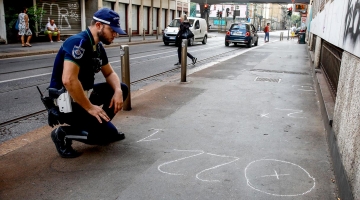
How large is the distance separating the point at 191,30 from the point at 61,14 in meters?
8.91

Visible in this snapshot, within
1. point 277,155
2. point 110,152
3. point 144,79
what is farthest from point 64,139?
point 144,79

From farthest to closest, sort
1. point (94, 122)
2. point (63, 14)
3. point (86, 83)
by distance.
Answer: point (63, 14) < point (94, 122) < point (86, 83)

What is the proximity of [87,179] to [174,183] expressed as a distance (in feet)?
2.76

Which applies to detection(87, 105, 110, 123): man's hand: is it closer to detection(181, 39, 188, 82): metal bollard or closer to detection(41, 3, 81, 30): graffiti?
detection(181, 39, 188, 82): metal bollard

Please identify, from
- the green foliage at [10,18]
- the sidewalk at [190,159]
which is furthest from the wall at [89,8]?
the sidewalk at [190,159]

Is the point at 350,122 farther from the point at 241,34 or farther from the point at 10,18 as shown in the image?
the point at 241,34

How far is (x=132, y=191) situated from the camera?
10.1ft

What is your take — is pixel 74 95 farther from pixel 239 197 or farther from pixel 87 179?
pixel 239 197

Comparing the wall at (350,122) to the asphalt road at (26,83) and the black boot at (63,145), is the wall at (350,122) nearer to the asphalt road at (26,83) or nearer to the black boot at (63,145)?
the black boot at (63,145)

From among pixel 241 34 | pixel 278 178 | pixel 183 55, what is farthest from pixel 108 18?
pixel 241 34

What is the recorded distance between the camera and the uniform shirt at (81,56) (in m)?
3.38

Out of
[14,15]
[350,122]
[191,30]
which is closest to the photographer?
[350,122]

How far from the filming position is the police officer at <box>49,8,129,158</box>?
340 centimetres

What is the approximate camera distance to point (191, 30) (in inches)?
911
